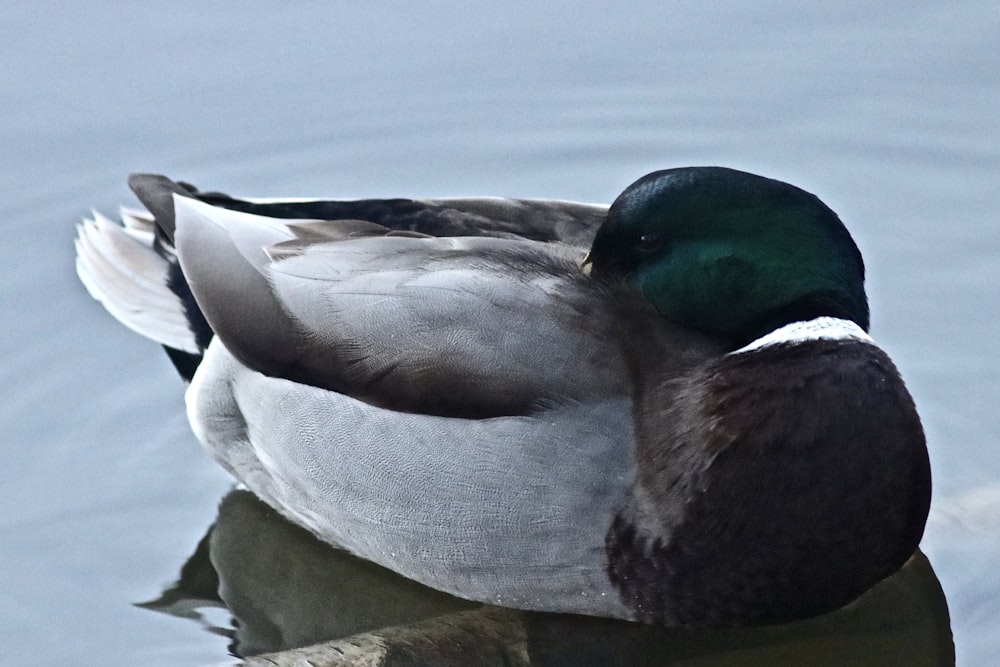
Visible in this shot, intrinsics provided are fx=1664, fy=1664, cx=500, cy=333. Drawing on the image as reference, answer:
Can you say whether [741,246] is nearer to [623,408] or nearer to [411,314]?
[623,408]

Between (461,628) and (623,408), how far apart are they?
33.5 inches

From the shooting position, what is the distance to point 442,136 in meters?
7.14

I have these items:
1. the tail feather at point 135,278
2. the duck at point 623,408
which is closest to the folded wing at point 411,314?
the duck at point 623,408

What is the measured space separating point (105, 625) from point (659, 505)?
179 centimetres

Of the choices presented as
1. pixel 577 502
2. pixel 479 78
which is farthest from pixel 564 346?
pixel 479 78

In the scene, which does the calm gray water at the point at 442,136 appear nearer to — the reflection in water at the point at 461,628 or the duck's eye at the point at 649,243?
the reflection in water at the point at 461,628

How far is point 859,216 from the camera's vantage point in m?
6.60

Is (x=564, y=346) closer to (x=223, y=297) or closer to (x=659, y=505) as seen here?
(x=659, y=505)

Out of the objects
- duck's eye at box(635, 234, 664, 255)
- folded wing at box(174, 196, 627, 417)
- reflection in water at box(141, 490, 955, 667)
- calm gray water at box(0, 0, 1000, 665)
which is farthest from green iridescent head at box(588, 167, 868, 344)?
calm gray water at box(0, 0, 1000, 665)

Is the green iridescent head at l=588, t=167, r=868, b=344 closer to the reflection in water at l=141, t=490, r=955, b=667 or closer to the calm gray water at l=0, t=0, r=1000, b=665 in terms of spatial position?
the reflection in water at l=141, t=490, r=955, b=667

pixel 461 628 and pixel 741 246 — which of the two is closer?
pixel 741 246

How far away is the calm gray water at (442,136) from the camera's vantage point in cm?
582

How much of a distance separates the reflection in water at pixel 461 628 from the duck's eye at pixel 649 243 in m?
1.09

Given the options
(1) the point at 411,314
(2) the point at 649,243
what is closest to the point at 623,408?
(2) the point at 649,243
